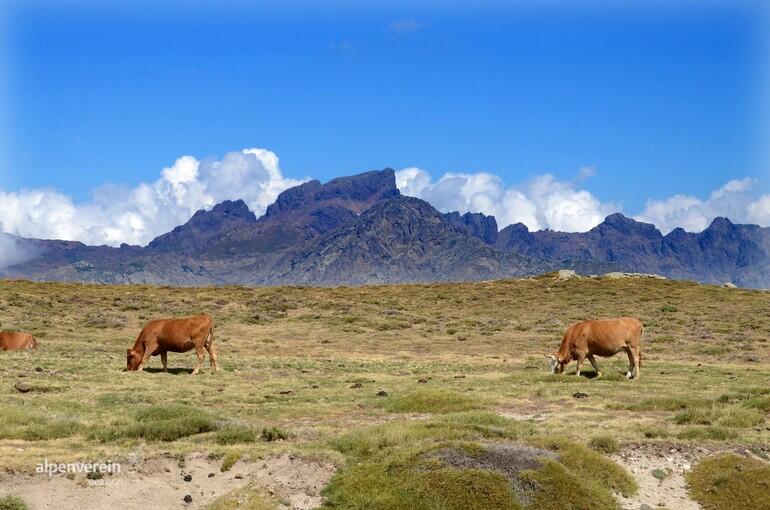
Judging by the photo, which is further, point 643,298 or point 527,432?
point 643,298

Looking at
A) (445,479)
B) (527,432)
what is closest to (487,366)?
(527,432)

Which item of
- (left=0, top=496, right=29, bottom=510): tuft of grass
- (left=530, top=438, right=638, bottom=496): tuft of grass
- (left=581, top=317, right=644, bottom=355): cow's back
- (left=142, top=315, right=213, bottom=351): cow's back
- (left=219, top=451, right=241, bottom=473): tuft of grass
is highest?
(left=581, top=317, right=644, bottom=355): cow's back

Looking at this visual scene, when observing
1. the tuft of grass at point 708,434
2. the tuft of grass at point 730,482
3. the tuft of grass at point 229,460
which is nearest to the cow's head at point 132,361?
the tuft of grass at point 229,460

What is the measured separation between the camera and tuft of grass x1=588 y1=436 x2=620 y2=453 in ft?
49.1

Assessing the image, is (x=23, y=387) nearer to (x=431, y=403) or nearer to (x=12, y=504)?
(x=12, y=504)

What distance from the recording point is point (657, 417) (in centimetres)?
1966

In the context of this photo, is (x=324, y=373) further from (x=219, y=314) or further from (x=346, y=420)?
(x=219, y=314)

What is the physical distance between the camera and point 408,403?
67.8 ft

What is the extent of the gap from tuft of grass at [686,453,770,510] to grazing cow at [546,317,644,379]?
47.3ft

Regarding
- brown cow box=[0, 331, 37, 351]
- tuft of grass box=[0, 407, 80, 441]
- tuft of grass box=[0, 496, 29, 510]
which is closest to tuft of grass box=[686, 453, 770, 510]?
tuft of grass box=[0, 496, 29, 510]

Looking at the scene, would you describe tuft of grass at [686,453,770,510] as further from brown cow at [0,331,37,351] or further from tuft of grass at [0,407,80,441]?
brown cow at [0,331,37,351]

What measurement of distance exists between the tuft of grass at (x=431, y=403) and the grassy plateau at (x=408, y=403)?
8 centimetres

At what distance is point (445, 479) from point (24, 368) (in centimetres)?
1964

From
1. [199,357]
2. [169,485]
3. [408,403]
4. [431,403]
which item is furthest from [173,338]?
[169,485]
